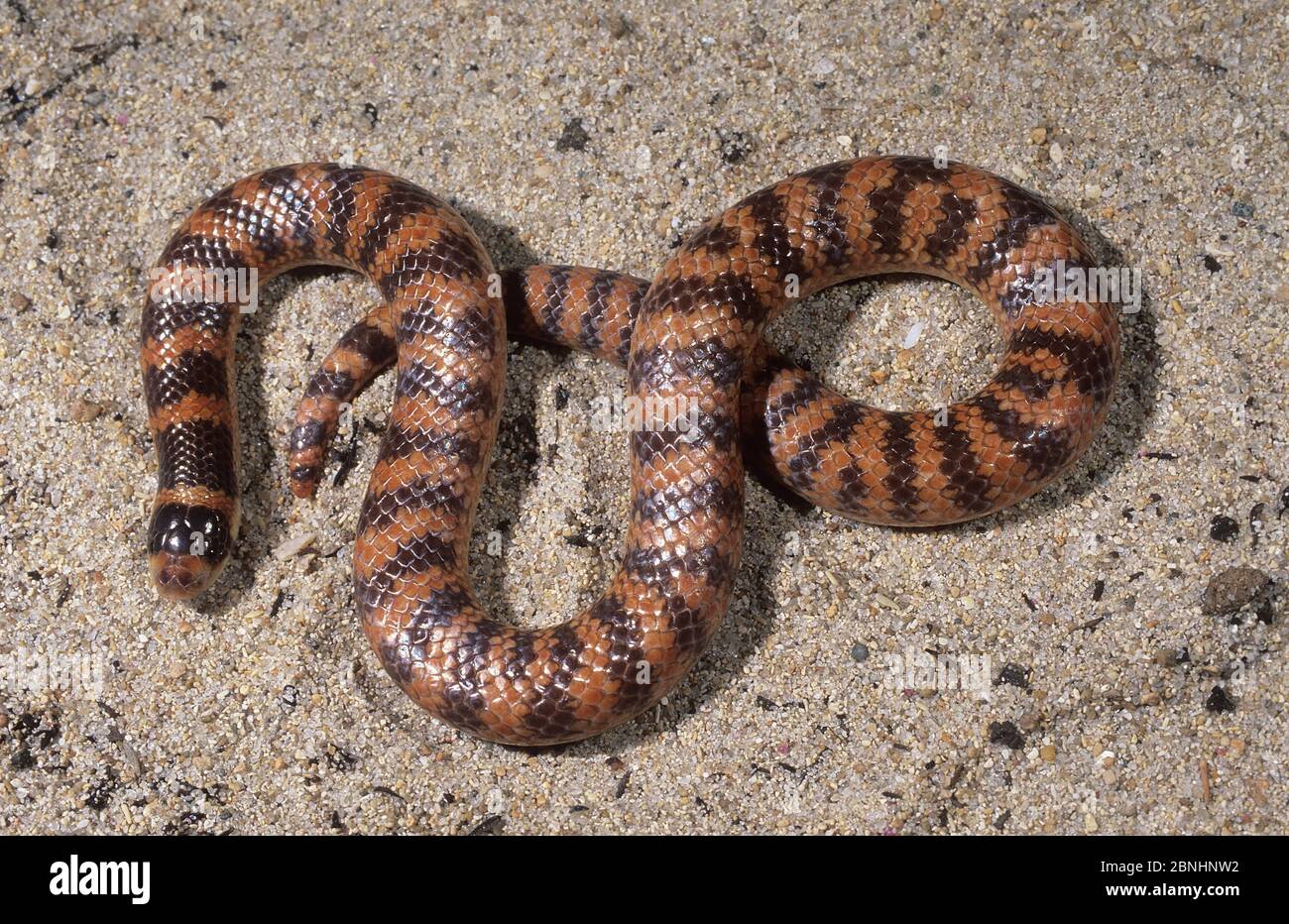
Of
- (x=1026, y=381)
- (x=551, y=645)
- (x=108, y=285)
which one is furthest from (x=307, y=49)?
(x=1026, y=381)

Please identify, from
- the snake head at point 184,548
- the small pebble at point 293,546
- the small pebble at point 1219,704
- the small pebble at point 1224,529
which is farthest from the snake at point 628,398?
the small pebble at point 1219,704

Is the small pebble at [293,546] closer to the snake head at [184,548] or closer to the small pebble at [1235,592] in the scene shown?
the snake head at [184,548]

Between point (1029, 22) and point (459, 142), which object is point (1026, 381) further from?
point (459, 142)

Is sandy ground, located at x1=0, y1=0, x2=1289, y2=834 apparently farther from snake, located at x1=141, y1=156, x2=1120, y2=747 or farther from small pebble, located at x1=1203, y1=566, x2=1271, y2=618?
snake, located at x1=141, y1=156, x2=1120, y2=747

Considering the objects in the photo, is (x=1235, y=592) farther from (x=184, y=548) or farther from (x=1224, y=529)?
(x=184, y=548)

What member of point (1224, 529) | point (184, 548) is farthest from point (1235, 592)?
point (184, 548)

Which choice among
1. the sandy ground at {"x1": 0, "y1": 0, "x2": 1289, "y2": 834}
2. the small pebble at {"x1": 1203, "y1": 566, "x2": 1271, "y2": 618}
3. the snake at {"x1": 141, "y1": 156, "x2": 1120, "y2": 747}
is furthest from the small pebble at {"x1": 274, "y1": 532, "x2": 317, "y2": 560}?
the small pebble at {"x1": 1203, "y1": 566, "x2": 1271, "y2": 618}

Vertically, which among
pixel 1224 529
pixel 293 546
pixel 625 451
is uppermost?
pixel 625 451
